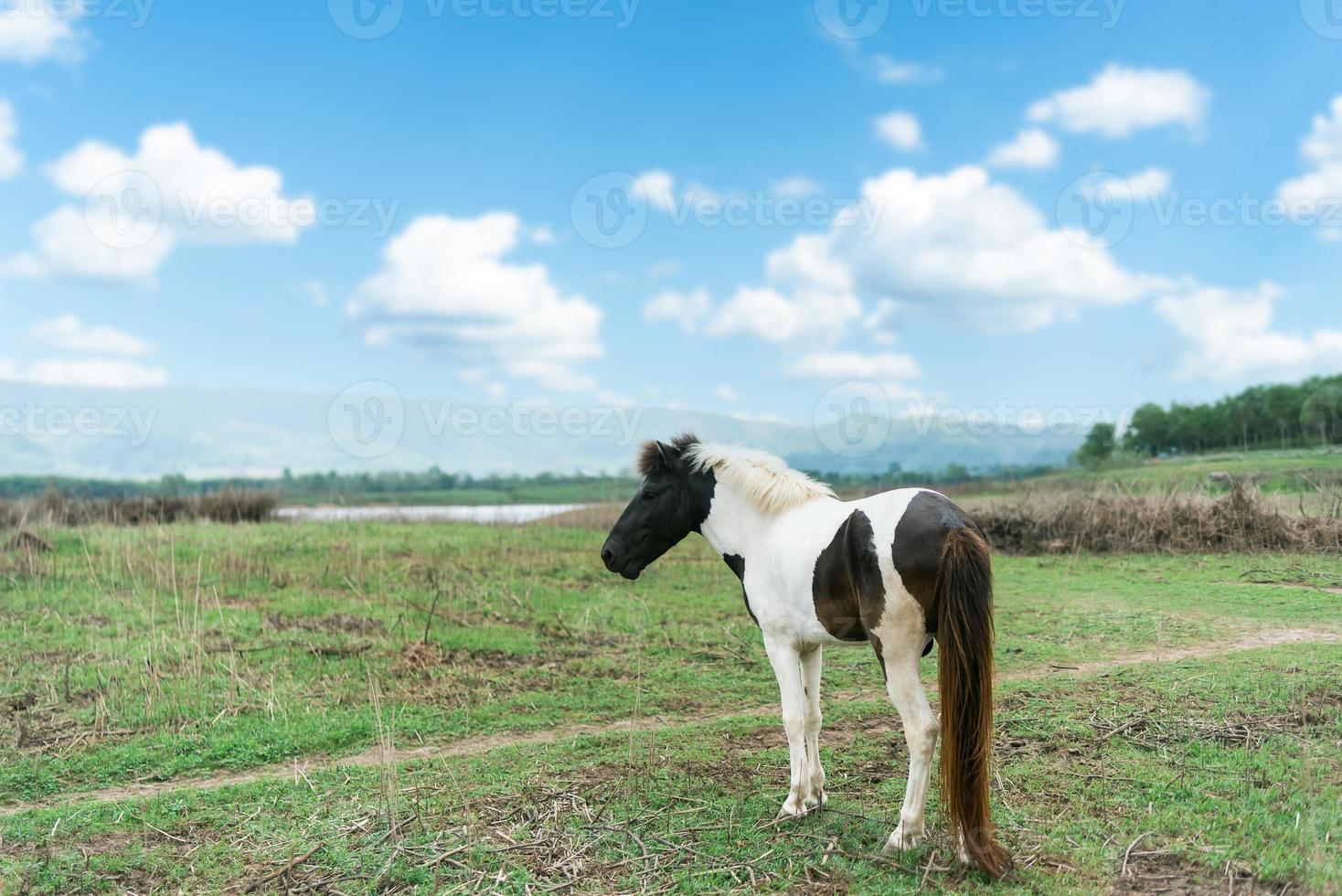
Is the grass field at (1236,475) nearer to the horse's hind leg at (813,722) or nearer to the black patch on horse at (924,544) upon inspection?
the horse's hind leg at (813,722)

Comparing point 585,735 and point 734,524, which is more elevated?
point 734,524

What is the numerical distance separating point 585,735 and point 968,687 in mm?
4018

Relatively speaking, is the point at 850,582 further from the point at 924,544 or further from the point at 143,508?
the point at 143,508

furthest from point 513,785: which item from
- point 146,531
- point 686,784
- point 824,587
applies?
point 146,531

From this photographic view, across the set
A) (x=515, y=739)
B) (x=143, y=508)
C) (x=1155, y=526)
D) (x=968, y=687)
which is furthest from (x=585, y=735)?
(x=143, y=508)

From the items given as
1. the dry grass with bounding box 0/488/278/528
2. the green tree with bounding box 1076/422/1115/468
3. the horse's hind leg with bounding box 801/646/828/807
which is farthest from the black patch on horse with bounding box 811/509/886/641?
the green tree with bounding box 1076/422/1115/468

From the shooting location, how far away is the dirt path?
622 cm

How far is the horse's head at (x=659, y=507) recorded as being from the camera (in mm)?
5562

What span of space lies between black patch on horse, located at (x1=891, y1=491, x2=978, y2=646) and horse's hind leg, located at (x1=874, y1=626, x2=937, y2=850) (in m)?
0.16

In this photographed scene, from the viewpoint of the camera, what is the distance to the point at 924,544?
4.08 metres

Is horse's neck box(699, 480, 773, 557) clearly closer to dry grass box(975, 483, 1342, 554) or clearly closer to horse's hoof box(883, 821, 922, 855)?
horse's hoof box(883, 821, 922, 855)

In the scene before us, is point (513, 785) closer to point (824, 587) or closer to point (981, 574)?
point (824, 587)

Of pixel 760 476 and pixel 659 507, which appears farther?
pixel 659 507

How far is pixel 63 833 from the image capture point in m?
5.26
